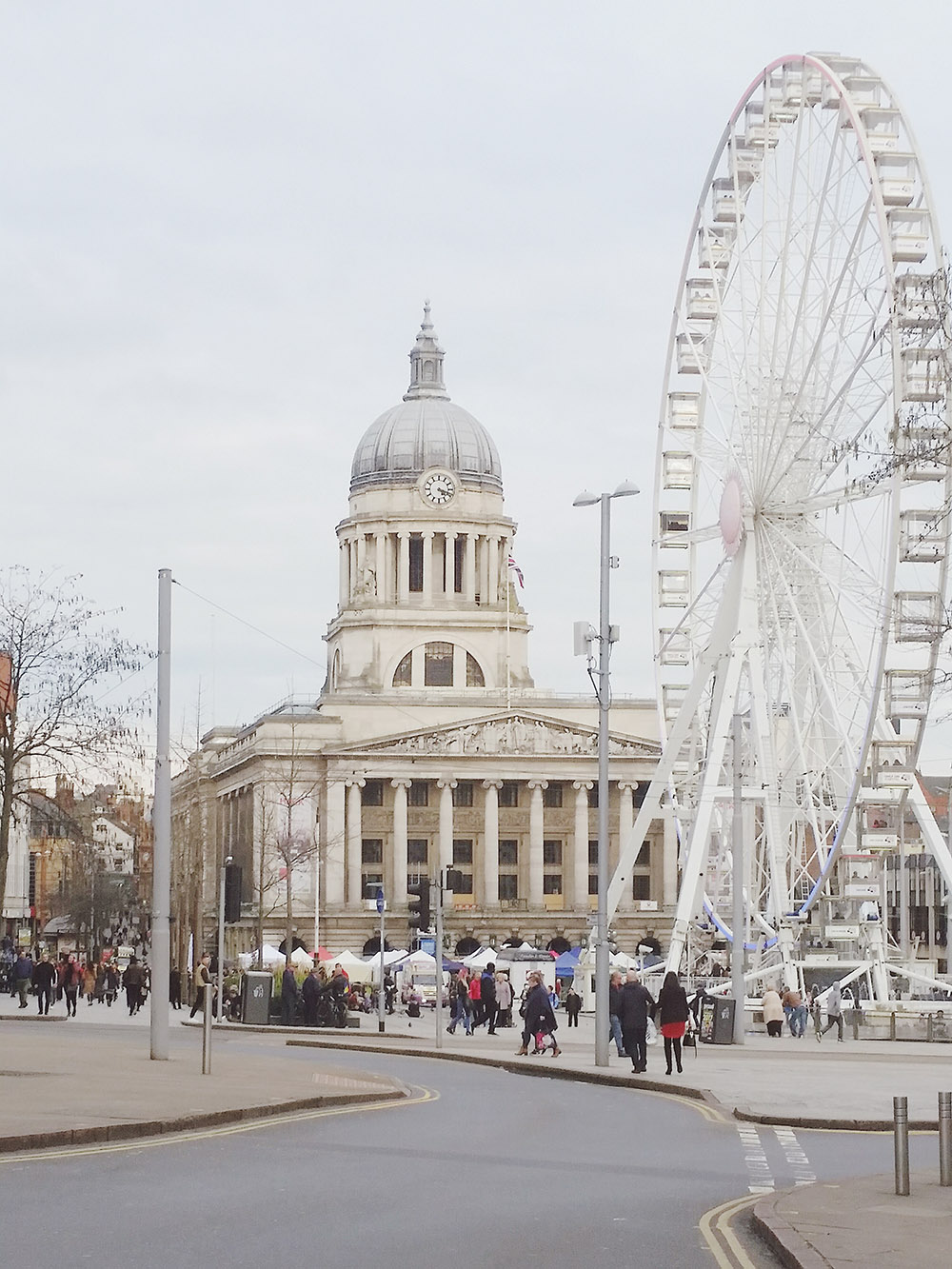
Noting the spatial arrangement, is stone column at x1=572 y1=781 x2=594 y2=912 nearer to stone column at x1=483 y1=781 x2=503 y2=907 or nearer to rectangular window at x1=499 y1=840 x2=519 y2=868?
rectangular window at x1=499 y1=840 x2=519 y2=868

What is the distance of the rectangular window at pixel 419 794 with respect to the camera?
154750mm

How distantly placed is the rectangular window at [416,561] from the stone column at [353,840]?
19.4m

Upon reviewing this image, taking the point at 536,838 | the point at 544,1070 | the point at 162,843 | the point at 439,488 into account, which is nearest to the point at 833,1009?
the point at 544,1070

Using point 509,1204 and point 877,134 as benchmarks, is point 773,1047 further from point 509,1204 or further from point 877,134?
point 509,1204

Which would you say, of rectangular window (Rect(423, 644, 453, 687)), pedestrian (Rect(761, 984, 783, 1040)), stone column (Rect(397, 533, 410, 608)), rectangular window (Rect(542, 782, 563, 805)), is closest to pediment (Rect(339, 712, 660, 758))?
rectangular window (Rect(542, 782, 563, 805))

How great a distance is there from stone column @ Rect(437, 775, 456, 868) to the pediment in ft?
7.83

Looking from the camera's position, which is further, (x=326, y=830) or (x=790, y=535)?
(x=326, y=830)

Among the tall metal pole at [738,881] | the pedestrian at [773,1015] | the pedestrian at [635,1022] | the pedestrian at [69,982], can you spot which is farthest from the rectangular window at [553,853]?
the pedestrian at [635,1022]

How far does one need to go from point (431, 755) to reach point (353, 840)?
24.1ft

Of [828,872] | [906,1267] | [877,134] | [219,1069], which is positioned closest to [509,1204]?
[906,1267]

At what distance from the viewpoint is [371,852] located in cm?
15438

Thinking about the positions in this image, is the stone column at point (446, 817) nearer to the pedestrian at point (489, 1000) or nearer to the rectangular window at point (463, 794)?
the rectangular window at point (463, 794)

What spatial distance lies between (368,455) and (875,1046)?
119614mm

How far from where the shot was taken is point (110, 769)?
59.0m
